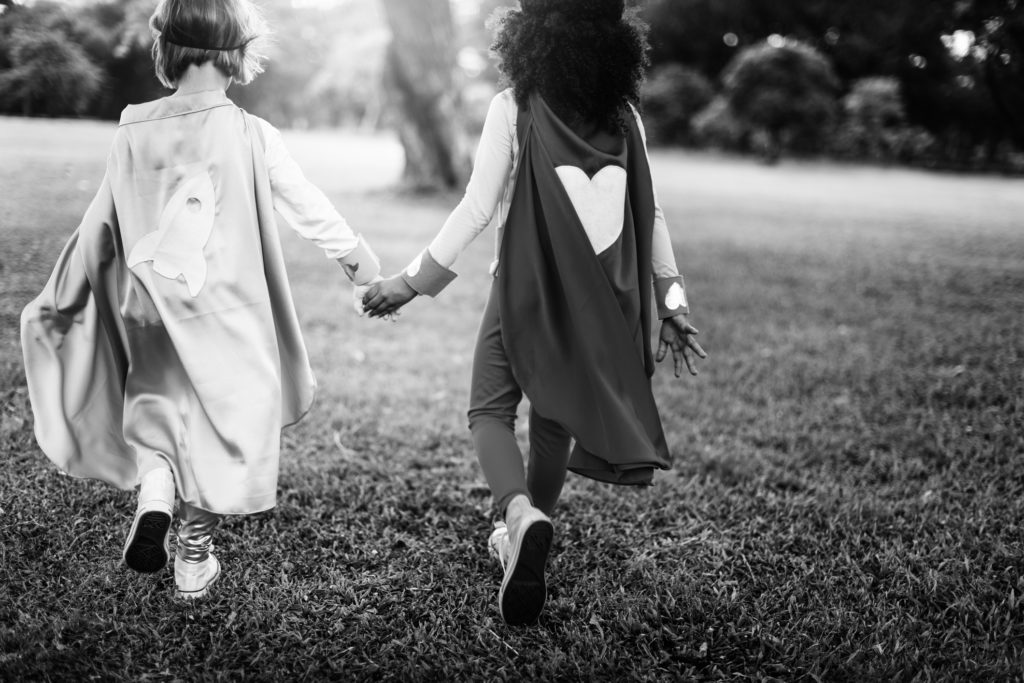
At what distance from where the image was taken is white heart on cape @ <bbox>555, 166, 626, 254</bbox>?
97.0 inches

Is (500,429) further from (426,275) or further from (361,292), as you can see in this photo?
(361,292)

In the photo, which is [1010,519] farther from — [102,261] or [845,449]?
[102,261]

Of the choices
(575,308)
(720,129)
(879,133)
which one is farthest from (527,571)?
(879,133)

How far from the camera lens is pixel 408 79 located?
1186 centimetres

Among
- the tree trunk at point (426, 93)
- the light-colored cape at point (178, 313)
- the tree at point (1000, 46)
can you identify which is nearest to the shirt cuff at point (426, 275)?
the light-colored cape at point (178, 313)

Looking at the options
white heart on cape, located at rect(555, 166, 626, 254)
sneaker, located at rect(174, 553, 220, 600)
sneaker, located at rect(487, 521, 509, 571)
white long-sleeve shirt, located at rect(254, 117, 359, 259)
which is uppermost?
white heart on cape, located at rect(555, 166, 626, 254)

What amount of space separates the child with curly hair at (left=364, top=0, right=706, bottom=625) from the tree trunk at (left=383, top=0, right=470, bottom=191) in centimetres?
977

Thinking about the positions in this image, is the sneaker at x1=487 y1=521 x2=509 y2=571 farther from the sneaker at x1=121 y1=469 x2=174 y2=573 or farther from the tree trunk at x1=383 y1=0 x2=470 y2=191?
the tree trunk at x1=383 y1=0 x2=470 y2=191

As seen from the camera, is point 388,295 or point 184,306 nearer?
point 184,306

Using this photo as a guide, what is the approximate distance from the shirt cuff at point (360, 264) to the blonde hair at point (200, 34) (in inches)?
27.7

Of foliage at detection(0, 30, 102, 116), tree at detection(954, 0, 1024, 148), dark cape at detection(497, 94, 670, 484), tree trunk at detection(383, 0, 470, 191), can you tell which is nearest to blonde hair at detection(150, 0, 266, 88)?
dark cape at detection(497, 94, 670, 484)

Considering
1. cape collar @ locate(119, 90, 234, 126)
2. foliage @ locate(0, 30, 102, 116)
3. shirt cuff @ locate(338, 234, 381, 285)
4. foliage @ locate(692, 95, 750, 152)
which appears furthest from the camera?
foliage @ locate(692, 95, 750, 152)

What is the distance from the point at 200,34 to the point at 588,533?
2377 millimetres

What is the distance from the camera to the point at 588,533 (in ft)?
10.8
